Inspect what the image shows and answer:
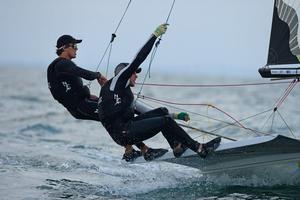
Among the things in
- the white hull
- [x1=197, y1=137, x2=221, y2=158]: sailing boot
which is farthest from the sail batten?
[x1=197, y1=137, x2=221, y2=158]: sailing boot

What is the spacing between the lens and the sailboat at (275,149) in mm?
6617

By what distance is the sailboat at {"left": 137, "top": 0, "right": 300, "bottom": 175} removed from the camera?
6.62 meters

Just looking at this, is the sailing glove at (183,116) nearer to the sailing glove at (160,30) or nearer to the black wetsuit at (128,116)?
the black wetsuit at (128,116)

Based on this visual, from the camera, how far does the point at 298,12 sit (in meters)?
Answer: 6.91

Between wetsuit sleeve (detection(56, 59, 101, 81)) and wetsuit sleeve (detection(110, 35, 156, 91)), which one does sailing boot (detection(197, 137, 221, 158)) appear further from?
wetsuit sleeve (detection(56, 59, 101, 81))

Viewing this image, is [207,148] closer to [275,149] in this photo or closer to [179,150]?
[179,150]

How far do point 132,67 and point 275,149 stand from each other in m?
1.77

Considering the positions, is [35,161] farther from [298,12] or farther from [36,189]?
[298,12]

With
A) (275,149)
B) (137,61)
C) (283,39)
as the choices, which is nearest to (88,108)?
(137,61)

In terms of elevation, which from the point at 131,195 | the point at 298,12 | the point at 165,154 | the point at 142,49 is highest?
the point at 298,12

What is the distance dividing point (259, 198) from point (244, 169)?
0.71 m

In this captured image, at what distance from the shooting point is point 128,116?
6.74 m

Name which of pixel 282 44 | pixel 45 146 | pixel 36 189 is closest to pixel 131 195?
pixel 36 189

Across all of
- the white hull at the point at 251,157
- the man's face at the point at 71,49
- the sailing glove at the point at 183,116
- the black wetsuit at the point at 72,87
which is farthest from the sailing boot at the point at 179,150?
the man's face at the point at 71,49
